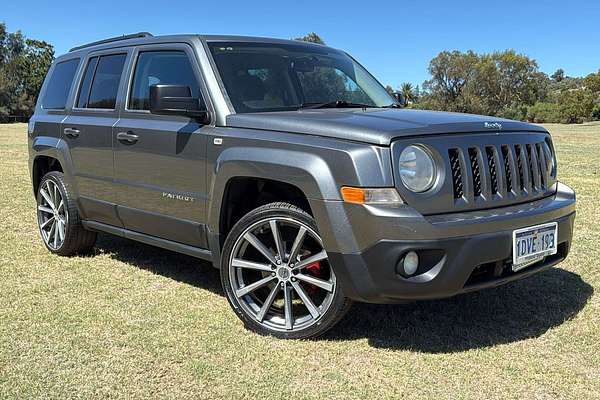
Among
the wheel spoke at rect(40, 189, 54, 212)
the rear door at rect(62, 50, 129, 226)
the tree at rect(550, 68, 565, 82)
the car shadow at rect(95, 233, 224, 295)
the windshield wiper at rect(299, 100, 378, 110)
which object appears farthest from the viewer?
the tree at rect(550, 68, 565, 82)

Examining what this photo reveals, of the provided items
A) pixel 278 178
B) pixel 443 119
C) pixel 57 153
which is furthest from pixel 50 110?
pixel 443 119

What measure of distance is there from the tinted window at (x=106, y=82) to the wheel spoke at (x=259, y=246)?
1.94 metres

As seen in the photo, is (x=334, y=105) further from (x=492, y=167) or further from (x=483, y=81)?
(x=483, y=81)

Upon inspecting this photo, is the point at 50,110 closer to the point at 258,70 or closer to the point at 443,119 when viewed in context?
the point at 258,70

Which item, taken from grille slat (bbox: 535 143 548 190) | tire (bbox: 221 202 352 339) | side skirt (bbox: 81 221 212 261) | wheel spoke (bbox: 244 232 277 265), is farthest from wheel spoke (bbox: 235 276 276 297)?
grille slat (bbox: 535 143 548 190)

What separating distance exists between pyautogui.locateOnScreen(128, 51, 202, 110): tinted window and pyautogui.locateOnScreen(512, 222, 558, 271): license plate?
2.42 m

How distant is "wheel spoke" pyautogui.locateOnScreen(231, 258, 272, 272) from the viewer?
385 cm

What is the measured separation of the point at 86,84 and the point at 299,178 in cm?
293

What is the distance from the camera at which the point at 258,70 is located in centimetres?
443

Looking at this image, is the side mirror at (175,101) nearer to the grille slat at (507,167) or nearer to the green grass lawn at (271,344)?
the green grass lawn at (271,344)

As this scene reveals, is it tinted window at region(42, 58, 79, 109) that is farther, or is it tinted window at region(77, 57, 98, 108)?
tinted window at region(42, 58, 79, 109)

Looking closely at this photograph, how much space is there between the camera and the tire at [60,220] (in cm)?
563

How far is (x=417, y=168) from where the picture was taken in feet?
10.8

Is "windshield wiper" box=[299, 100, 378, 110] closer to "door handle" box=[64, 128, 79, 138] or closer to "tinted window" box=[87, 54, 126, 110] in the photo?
"tinted window" box=[87, 54, 126, 110]
